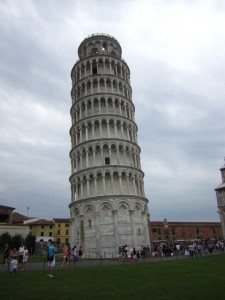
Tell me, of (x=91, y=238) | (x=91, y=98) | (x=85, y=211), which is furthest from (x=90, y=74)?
(x=91, y=238)

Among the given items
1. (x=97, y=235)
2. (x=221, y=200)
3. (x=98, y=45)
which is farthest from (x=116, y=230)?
(x=221, y=200)

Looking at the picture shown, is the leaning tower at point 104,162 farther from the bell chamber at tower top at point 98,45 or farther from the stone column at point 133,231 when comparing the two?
the bell chamber at tower top at point 98,45

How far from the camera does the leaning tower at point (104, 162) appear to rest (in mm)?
39594

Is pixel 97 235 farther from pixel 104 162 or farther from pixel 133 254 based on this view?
pixel 104 162

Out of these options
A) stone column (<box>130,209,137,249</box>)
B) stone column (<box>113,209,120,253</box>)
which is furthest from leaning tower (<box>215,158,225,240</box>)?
stone column (<box>113,209,120,253</box>)

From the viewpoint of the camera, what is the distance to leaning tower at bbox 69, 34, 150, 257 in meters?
39.6

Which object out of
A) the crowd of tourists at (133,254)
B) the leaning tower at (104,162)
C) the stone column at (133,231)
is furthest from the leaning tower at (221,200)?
the crowd of tourists at (133,254)

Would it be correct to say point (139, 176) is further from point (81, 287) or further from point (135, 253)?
point (81, 287)

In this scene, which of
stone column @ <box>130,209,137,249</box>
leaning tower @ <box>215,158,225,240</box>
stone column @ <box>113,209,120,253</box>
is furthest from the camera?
leaning tower @ <box>215,158,225,240</box>

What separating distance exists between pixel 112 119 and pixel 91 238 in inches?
726

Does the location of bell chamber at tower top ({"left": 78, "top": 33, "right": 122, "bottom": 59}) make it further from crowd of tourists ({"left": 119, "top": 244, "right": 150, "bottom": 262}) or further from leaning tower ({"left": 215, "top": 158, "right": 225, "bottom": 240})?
leaning tower ({"left": 215, "top": 158, "right": 225, "bottom": 240})

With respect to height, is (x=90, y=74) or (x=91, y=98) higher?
Result: (x=90, y=74)

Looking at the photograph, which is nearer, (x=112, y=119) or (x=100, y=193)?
(x=100, y=193)

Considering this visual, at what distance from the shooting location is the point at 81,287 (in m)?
11.3
